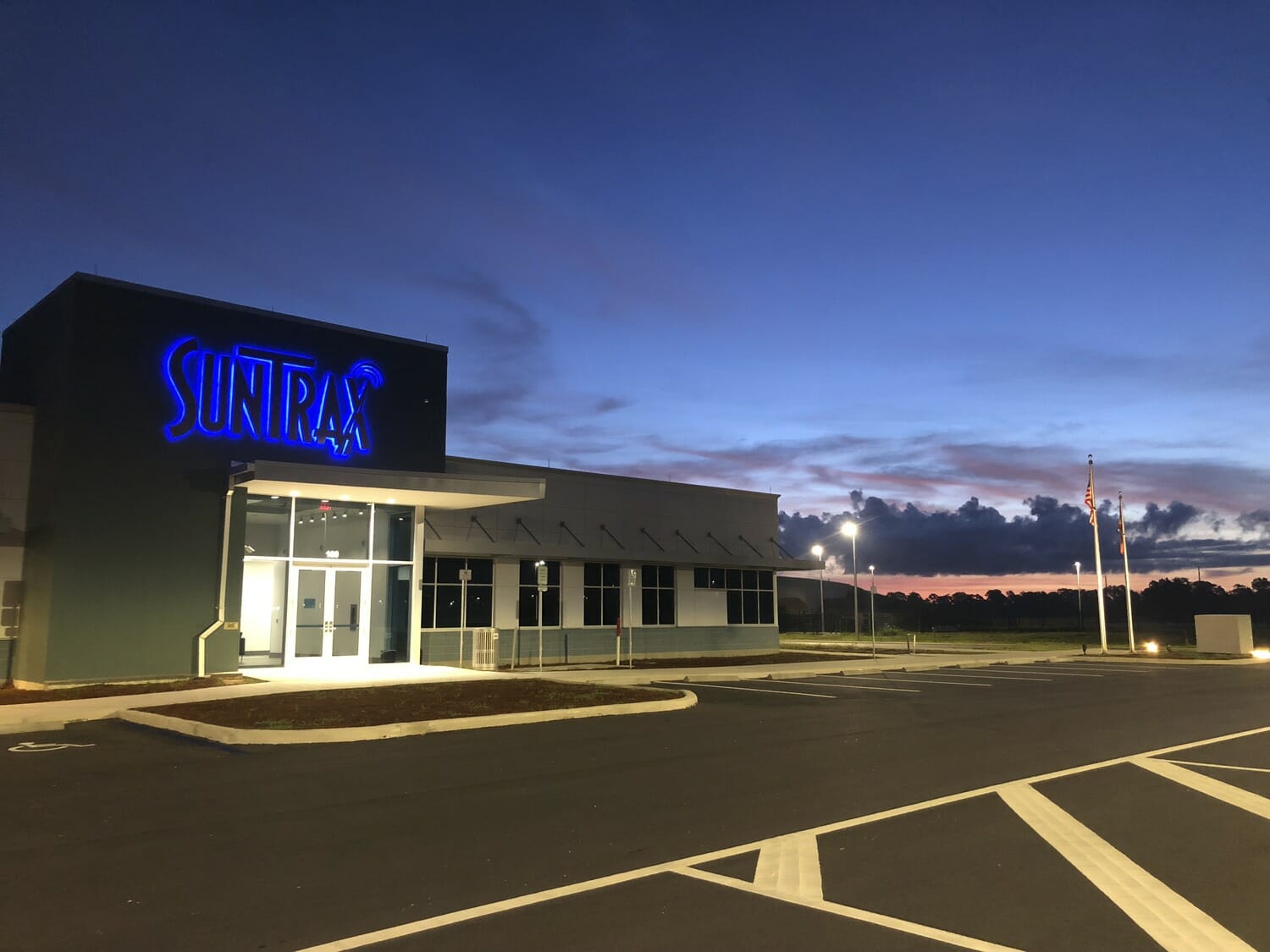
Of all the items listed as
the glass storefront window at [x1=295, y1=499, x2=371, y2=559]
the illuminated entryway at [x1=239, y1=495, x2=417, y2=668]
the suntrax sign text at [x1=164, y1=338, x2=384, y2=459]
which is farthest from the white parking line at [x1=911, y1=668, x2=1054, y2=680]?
the suntrax sign text at [x1=164, y1=338, x2=384, y2=459]

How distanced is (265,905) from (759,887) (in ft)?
10.5

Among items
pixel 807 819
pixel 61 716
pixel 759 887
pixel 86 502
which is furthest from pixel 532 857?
pixel 86 502

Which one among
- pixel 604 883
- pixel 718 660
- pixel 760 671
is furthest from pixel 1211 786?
pixel 718 660

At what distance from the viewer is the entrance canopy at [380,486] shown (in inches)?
867

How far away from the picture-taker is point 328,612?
25.4 m

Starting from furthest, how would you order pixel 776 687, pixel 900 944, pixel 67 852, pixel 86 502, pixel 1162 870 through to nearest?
pixel 776 687, pixel 86 502, pixel 67 852, pixel 1162 870, pixel 900 944

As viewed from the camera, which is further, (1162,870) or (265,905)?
(1162,870)

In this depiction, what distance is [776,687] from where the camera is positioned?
23.1 m

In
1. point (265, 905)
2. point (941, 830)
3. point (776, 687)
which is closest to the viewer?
point (265, 905)

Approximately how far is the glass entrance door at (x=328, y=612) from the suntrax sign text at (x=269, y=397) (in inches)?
128

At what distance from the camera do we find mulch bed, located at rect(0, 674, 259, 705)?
1920cm

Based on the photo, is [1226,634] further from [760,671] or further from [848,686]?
[848,686]

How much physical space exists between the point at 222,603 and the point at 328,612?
290 cm

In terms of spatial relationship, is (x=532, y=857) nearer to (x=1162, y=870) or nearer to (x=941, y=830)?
(x=941, y=830)
